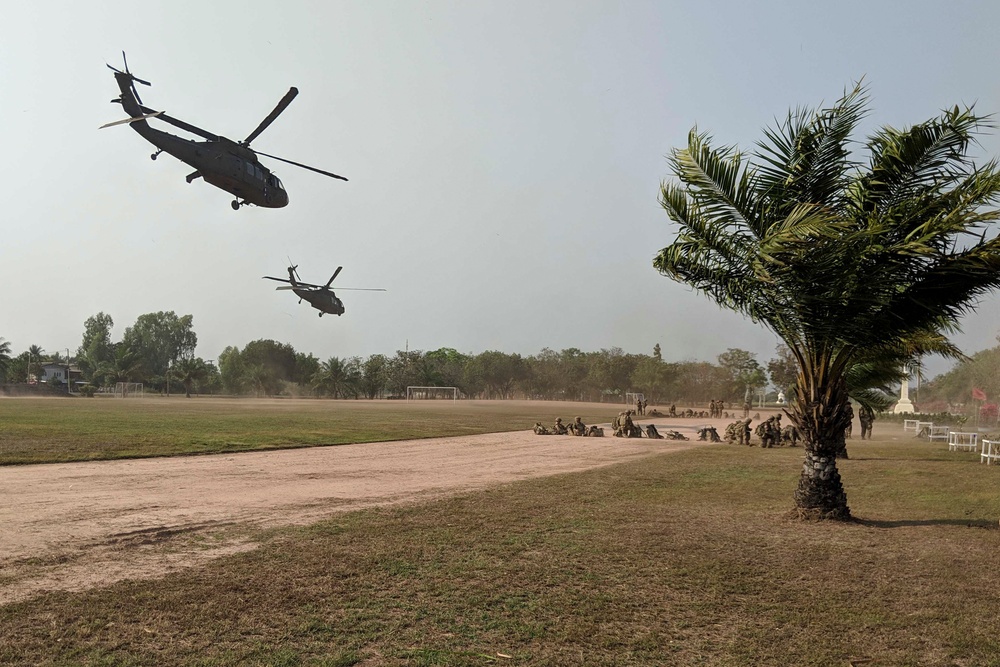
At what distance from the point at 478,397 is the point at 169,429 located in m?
97.9

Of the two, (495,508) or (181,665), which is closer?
(181,665)

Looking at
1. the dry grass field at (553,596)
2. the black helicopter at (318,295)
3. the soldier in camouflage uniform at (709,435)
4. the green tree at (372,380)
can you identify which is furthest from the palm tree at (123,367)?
the dry grass field at (553,596)

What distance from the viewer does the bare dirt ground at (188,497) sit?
25.7 ft

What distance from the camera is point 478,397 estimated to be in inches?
4948

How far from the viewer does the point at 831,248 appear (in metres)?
9.95

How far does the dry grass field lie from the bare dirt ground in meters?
0.52

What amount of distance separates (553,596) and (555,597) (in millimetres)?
35

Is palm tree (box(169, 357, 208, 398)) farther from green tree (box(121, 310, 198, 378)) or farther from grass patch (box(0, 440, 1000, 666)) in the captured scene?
grass patch (box(0, 440, 1000, 666))

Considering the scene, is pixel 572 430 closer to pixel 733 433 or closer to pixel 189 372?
pixel 733 433

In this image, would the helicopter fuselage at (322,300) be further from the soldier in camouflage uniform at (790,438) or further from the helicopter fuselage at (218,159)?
the soldier in camouflage uniform at (790,438)

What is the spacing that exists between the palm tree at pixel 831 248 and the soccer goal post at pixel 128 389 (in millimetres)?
105271

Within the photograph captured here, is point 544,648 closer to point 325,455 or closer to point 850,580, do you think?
point 850,580

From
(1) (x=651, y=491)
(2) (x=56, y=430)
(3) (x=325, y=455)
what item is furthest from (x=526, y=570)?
(2) (x=56, y=430)

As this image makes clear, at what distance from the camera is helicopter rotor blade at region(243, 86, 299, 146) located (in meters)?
24.4
